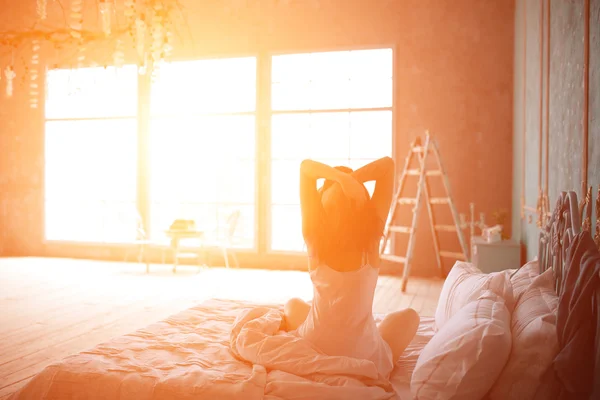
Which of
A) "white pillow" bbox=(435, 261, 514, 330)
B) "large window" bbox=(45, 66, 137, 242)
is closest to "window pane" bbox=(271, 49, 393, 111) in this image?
"large window" bbox=(45, 66, 137, 242)

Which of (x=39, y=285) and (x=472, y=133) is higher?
(x=472, y=133)

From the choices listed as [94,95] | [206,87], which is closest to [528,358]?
[206,87]

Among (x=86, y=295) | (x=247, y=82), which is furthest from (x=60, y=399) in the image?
(x=247, y=82)

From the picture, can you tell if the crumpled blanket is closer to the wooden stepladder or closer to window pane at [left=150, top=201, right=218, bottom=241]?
the wooden stepladder

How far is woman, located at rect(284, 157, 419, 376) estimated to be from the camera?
2.14 m

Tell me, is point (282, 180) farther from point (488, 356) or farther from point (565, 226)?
point (488, 356)

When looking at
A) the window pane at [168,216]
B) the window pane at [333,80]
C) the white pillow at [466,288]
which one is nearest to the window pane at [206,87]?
the window pane at [333,80]

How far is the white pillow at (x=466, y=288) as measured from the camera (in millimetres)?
2424

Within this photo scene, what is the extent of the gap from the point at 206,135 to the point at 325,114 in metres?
2.40

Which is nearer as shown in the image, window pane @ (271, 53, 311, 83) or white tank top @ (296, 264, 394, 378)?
white tank top @ (296, 264, 394, 378)

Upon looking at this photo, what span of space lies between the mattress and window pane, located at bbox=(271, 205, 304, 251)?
523cm

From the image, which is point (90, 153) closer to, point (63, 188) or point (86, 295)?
point (63, 188)

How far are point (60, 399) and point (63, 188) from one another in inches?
308

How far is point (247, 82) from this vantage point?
8266mm
